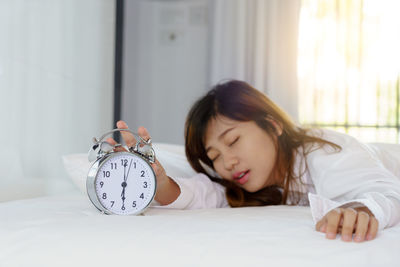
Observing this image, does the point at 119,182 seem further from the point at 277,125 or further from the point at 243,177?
the point at 277,125

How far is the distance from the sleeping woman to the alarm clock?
0.13 m

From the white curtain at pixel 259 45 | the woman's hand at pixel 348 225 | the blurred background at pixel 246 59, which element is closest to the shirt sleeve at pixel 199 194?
the woman's hand at pixel 348 225

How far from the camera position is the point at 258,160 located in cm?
136

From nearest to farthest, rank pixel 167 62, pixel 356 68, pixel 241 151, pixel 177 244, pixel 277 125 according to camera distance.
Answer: pixel 177 244, pixel 241 151, pixel 277 125, pixel 356 68, pixel 167 62

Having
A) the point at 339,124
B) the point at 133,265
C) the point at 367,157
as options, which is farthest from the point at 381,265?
the point at 339,124

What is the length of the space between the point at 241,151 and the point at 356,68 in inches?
60.2

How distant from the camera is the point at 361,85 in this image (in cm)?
254

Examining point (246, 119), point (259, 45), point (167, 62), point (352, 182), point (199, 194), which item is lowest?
point (199, 194)

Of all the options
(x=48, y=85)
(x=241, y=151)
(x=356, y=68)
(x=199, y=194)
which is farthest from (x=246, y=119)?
(x=356, y=68)

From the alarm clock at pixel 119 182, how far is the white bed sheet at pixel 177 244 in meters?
0.09

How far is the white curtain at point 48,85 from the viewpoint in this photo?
122 cm

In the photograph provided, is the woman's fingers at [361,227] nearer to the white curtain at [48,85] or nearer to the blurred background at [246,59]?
the white curtain at [48,85]

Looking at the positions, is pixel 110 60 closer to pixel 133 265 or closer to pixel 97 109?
pixel 97 109

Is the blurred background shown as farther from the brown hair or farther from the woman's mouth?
the woman's mouth
